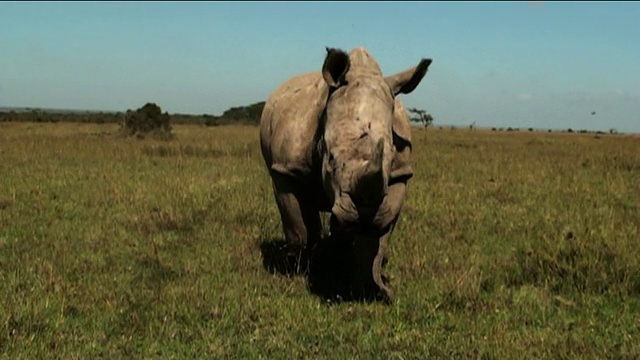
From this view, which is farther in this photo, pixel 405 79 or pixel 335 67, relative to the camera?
pixel 405 79

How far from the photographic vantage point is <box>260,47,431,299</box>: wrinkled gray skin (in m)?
4.37

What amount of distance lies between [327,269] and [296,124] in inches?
61.2

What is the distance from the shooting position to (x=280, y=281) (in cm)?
607

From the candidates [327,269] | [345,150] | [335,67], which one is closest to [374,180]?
[345,150]

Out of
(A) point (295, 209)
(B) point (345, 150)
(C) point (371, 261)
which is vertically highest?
(B) point (345, 150)

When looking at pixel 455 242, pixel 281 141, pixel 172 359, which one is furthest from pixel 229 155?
pixel 172 359

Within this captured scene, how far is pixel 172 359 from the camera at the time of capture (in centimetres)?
430

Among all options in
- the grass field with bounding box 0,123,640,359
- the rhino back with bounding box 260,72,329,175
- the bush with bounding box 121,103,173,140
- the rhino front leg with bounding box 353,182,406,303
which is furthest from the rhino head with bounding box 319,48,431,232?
the bush with bounding box 121,103,173,140

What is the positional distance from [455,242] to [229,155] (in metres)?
12.3

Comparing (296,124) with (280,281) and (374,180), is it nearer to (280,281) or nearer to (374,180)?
(280,281)

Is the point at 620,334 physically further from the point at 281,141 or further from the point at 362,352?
the point at 281,141

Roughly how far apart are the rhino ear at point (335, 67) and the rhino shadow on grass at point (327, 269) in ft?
4.77

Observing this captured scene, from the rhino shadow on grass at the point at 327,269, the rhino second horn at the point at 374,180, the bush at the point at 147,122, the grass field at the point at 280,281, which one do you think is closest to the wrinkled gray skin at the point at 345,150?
the rhino second horn at the point at 374,180

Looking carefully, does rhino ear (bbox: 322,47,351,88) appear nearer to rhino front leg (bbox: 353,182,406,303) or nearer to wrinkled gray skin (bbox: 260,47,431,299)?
wrinkled gray skin (bbox: 260,47,431,299)
